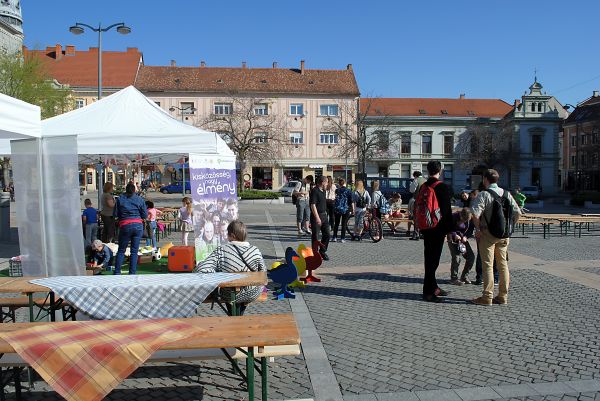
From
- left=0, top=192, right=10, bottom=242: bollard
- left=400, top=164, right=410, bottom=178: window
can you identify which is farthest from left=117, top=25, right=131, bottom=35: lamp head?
left=400, top=164, right=410, bottom=178: window

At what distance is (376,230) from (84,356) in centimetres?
1164

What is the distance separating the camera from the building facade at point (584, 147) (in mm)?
45688

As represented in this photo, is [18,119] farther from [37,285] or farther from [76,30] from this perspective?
[76,30]

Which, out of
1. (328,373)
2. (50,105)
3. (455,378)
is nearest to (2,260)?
(328,373)

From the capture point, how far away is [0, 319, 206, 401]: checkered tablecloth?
130 inches

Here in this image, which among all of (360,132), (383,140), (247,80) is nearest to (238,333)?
(360,132)

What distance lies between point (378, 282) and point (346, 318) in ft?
7.74

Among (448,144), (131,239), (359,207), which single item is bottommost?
(131,239)

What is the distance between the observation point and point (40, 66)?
34906mm

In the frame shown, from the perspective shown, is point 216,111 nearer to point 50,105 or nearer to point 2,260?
point 50,105

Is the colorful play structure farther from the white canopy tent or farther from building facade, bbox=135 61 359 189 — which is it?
building facade, bbox=135 61 359 189

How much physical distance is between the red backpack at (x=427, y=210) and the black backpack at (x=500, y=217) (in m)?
0.68

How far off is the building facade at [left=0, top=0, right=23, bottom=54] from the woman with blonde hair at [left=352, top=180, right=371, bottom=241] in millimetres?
40808

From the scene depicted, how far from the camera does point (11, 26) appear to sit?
161 ft
